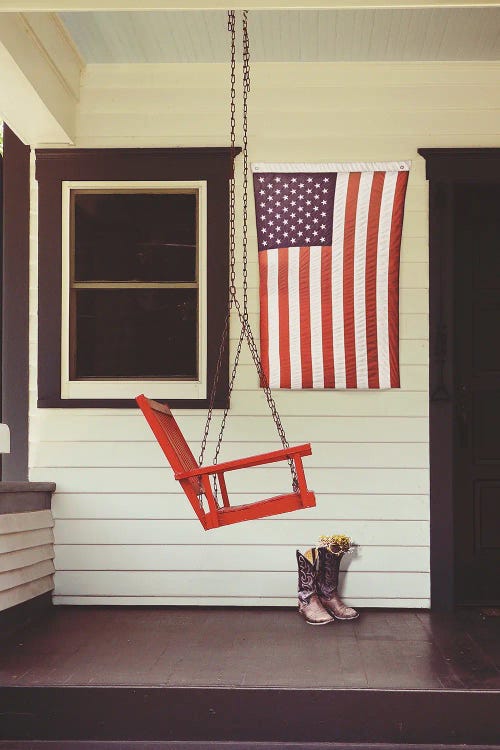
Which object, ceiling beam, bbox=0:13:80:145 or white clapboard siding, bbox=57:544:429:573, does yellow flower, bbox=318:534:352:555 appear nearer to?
white clapboard siding, bbox=57:544:429:573

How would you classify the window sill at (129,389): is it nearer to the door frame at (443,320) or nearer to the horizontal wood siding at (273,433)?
the horizontal wood siding at (273,433)

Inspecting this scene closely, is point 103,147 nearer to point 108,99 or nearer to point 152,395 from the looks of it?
point 108,99

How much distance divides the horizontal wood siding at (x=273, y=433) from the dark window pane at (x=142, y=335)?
27 centimetres

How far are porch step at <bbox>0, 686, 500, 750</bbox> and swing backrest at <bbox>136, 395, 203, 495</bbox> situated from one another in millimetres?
945

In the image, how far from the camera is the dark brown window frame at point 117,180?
5121 mm

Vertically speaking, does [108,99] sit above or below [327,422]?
above

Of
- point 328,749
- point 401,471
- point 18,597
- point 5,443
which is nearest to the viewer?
point 328,749

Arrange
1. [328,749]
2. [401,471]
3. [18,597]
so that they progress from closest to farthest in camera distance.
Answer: [328,749]
[18,597]
[401,471]

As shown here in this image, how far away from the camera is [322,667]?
3.84m

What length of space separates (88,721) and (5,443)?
1.24 metres

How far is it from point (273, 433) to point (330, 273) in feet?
3.33

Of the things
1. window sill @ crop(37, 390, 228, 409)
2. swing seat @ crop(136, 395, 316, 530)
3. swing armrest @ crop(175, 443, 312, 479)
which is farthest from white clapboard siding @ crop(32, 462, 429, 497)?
swing armrest @ crop(175, 443, 312, 479)

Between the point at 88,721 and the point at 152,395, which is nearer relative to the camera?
the point at 88,721

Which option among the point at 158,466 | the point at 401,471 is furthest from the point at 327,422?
the point at 158,466
